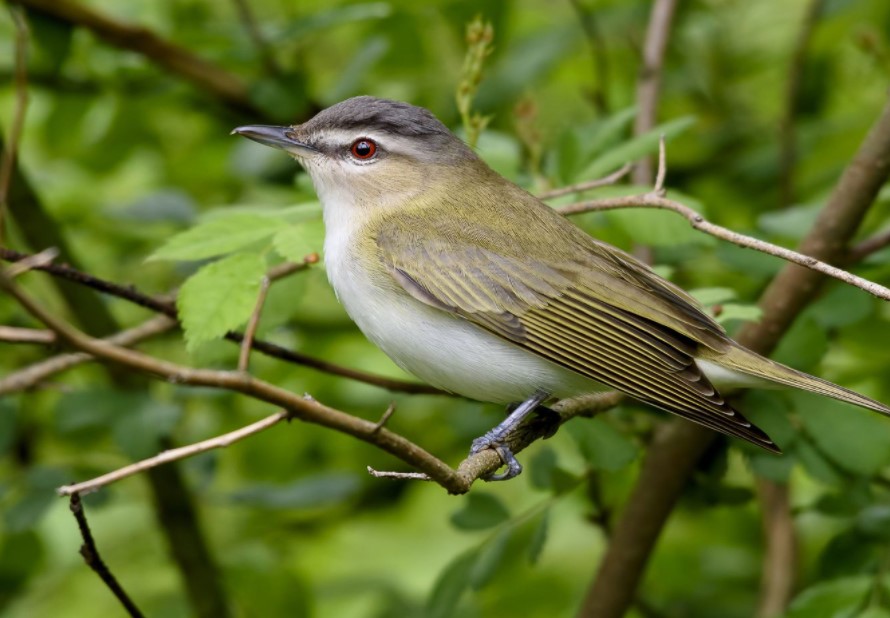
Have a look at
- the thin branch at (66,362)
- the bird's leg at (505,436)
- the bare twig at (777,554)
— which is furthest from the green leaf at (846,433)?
the thin branch at (66,362)

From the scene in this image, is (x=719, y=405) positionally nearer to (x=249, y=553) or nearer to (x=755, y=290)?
(x=755, y=290)

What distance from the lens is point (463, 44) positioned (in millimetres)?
5258

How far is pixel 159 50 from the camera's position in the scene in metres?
4.69

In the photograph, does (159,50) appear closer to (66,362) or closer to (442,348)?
(66,362)

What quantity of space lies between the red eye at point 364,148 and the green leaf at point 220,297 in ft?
3.39

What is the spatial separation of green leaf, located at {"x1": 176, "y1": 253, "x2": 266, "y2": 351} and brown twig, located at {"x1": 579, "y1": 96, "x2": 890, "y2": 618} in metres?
1.60

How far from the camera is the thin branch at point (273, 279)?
3.12 metres

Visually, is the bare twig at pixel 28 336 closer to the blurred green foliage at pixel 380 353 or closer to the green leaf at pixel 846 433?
the blurred green foliage at pixel 380 353

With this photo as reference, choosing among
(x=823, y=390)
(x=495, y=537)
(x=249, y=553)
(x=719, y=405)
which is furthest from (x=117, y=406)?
(x=823, y=390)


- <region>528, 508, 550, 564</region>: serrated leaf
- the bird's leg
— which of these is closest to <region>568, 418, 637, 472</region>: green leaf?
the bird's leg

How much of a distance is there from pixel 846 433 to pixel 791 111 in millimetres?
2067

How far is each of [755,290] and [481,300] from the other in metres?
1.62

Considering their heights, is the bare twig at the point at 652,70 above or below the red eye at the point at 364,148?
above

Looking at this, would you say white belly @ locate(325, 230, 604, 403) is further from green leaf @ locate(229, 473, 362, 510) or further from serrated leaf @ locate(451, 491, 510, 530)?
green leaf @ locate(229, 473, 362, 510)
